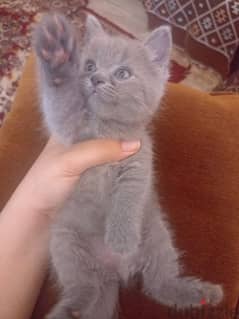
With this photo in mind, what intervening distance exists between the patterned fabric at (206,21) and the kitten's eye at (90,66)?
1049 mm

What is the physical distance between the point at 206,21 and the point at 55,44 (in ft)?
4.17

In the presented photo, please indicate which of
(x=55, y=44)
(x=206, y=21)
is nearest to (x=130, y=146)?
(x=55, y=44)

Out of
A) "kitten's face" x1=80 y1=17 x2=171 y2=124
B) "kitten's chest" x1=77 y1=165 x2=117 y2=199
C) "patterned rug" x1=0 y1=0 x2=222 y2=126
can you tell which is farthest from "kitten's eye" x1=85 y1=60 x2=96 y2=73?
"patterned rug" x1=0 y1=0 x2=222 y2=126

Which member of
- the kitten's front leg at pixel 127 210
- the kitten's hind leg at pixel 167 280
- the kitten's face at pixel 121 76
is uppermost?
the kitten's face at pixel 121 76

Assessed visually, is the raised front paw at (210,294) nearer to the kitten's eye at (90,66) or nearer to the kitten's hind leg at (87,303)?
the kitten's hind leg at (87,303)

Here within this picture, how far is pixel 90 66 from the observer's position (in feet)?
3.22

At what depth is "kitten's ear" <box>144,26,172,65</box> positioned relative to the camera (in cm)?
104

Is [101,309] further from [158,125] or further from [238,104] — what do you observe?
[238,104]

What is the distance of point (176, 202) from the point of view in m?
1.14

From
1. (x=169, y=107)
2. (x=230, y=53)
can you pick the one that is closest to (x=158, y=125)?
(x=169, y=107)

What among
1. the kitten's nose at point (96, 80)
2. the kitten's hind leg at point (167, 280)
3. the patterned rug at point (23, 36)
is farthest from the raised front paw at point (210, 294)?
the patterned rug at point (23, 36)

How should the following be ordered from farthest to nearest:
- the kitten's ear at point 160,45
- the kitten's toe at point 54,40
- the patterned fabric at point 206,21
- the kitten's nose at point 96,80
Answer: the patterned fabric at point 206,21 < the kitten's ear at point 160,45 < the kitten's nose at point 96,80 < the kitten's toe at point 54,40

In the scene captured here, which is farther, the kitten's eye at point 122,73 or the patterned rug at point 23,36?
the patterned rug at point 23,36

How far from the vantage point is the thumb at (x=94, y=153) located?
0.97 metres
